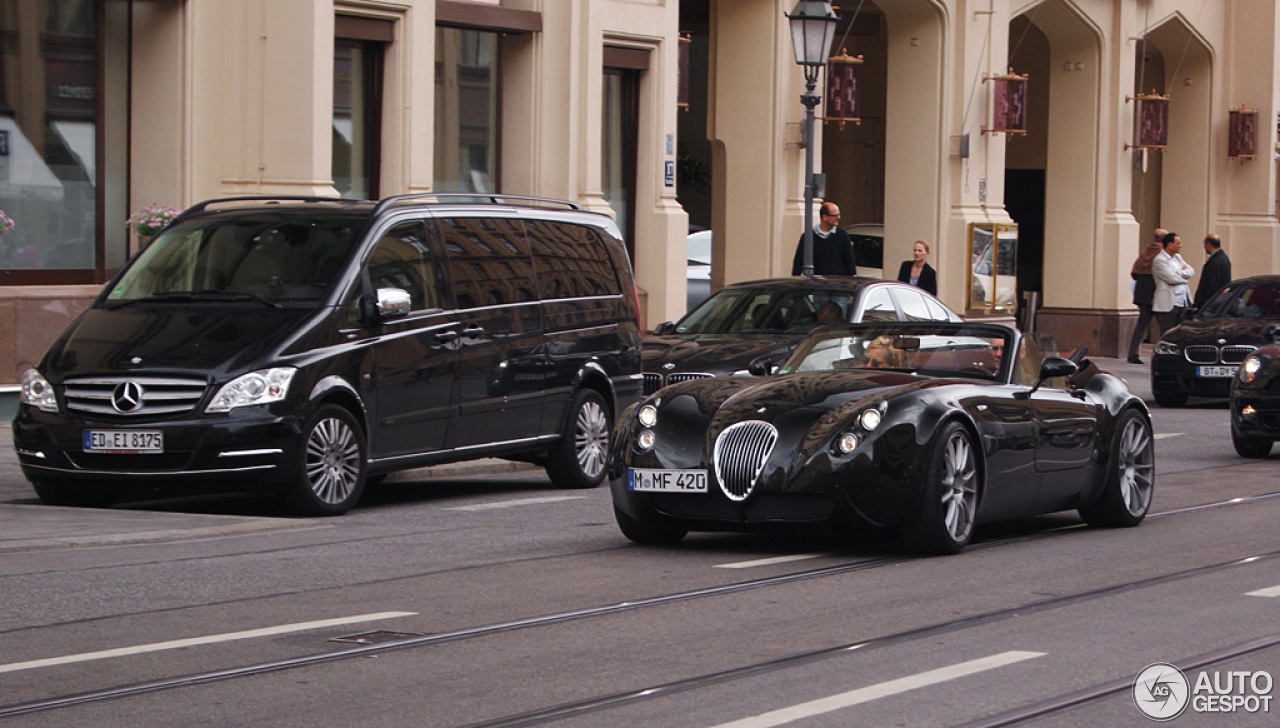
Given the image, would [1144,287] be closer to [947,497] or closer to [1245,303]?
[1245,303]

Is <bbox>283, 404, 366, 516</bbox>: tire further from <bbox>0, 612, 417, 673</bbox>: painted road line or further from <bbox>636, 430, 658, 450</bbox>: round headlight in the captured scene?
<bbox>0, 612, 417, 673</bbox>: painted road line

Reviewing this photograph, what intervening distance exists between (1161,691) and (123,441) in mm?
6844

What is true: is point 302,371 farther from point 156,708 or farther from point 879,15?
point 879,15

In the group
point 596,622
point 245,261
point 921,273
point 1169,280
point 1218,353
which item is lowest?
point 596,622

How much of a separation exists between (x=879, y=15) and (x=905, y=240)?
782 centimetres

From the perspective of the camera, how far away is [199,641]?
7395mm

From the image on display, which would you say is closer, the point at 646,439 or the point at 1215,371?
the point at 646,439

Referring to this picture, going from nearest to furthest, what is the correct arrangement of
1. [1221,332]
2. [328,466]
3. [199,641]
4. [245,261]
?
[199,641]
[328,466]
[245,261]
[1221,332]

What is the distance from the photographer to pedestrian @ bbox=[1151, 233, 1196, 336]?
30.0 metres

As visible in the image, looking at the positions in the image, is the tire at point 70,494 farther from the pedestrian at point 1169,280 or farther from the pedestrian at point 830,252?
the pedestrian at point 1169,280

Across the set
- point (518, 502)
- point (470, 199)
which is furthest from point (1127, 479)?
point (470, 199)

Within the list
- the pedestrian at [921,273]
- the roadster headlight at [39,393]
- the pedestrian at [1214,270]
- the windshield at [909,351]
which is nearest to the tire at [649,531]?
the windshield at [909,351]

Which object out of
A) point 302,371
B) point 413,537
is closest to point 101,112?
point 302,371

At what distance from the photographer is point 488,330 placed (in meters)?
13.4
